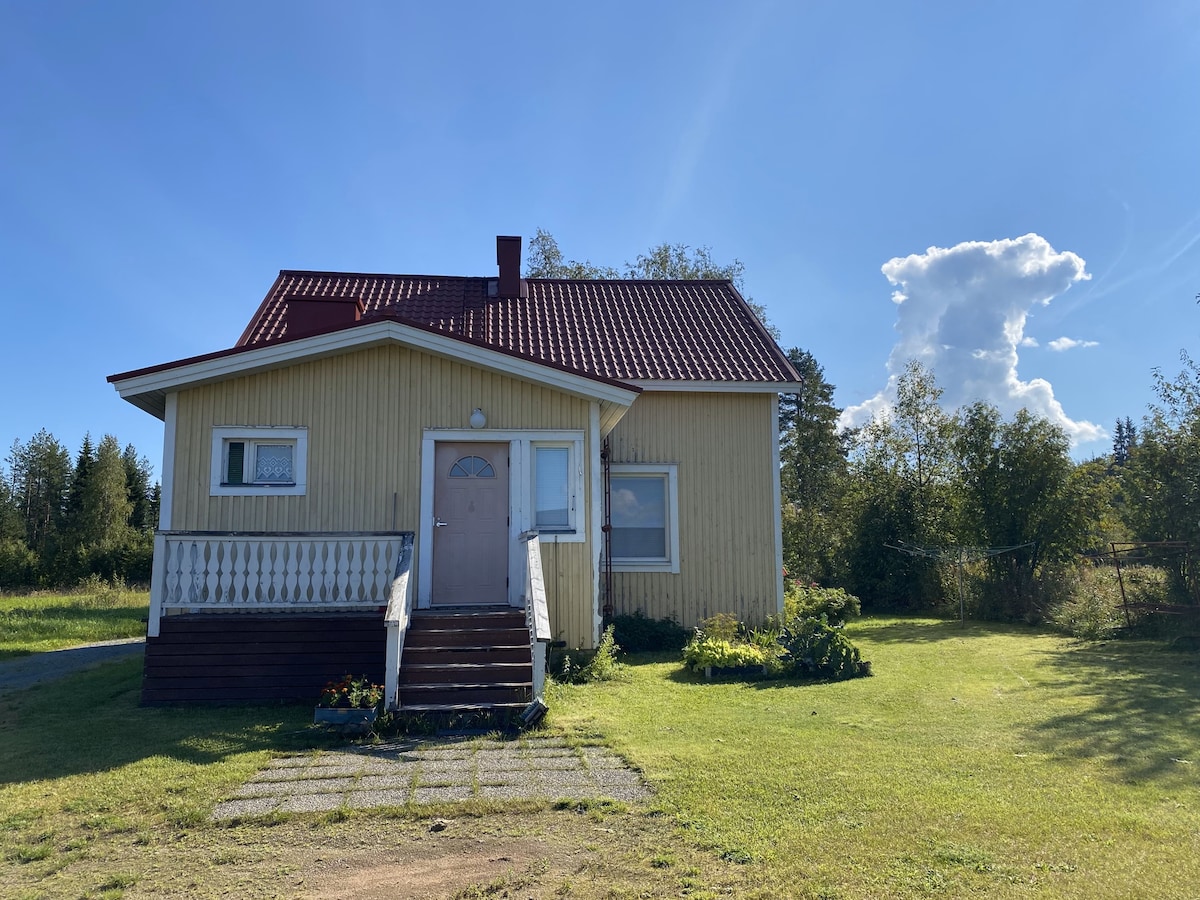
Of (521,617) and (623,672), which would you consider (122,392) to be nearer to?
(521,617)

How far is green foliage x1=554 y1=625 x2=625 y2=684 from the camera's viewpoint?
9219mm

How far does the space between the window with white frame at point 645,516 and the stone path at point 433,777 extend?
6.13 meters

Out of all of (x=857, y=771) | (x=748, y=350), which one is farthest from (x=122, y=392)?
(x=748, y=350)

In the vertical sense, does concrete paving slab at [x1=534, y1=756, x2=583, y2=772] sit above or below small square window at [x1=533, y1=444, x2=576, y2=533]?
below

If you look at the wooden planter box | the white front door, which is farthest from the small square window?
the wooden planter box

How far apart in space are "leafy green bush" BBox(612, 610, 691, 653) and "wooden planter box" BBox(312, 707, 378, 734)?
5361 mm

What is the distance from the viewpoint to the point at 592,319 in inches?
Result: 595

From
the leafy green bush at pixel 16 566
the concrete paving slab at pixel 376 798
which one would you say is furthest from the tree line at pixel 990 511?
the leafy green bush at pixel 16 566

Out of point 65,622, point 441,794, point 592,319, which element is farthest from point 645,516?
point 65,622

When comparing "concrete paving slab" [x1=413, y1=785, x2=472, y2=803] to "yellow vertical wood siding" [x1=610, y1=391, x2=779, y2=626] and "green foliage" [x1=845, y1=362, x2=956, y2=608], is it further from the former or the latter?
"green foliage" [x1=845, y1=362, x2=956, y2=608]

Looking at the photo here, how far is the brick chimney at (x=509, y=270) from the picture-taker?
15688 mm

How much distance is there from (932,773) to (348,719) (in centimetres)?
472

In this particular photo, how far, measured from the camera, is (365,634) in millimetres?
8508

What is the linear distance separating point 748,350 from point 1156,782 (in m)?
9.38
